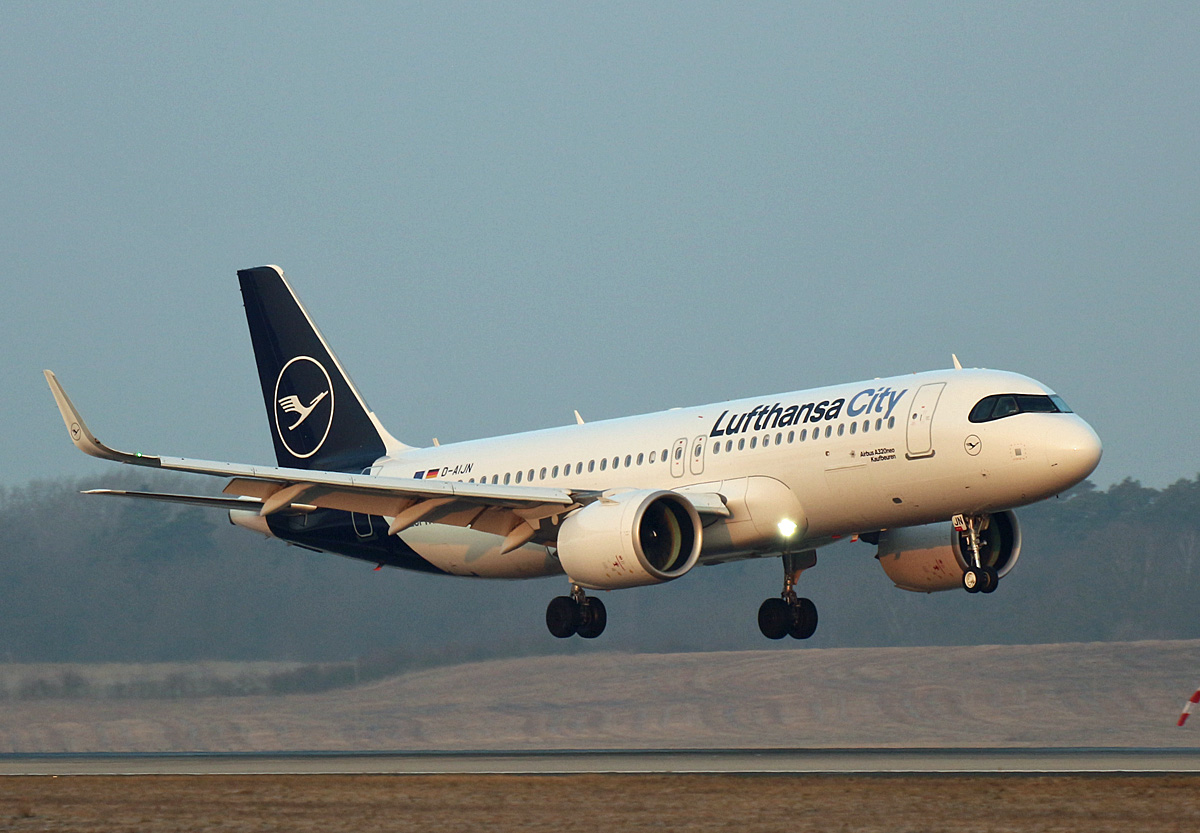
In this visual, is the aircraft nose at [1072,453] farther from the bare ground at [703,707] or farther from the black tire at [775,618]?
the bare ground at [703,707]

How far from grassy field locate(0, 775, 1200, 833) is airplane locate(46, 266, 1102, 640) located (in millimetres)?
6304

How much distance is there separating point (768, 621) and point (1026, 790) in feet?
45.5

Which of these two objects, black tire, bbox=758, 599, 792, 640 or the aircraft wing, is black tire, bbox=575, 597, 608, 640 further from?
black tire, bbox=758, 599, 792, 640

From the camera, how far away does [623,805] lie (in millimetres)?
23000

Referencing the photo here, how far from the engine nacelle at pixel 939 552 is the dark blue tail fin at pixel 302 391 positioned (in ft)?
43.0

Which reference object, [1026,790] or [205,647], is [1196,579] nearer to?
[205,647]

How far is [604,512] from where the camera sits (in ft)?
104

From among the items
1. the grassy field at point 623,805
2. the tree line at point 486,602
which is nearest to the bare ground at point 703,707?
the tree line at point 486,602

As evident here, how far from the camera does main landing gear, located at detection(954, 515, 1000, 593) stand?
3198 centimetres

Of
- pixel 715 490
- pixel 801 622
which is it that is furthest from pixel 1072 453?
pixel 801 622

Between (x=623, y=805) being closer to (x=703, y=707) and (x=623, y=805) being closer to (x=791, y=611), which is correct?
(x=791, y=611)

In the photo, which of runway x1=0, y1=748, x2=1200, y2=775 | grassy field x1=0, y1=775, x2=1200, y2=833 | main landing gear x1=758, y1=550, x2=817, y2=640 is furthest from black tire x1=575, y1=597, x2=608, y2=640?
grassy field x1=0, y1=775, x2=1200, y2=833

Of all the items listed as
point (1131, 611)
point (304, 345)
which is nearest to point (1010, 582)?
point (1131, 611)

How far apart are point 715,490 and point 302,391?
46.0 feet
